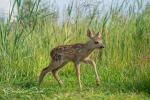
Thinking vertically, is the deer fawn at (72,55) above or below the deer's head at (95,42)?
below

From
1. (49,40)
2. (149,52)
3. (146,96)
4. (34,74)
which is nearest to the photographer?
(146,96)

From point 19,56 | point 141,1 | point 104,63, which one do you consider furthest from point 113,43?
point 19,56

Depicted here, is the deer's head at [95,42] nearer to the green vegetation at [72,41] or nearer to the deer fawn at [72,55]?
the deer fawn at [72,55]

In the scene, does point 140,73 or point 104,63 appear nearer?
point 140,73

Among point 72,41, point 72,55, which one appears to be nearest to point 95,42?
point 72,55

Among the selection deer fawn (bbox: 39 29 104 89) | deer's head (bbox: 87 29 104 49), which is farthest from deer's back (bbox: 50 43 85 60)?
deer's head (bbox: 87 29 104 49)

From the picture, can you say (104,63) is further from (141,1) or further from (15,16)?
(15,16)

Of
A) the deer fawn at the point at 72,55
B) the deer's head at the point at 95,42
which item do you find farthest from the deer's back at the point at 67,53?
the deer's head at the point at 95,42

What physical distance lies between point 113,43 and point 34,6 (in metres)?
3.25

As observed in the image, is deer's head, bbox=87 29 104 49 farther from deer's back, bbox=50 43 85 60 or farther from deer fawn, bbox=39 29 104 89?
deer's back, bbox=50 43 85 60

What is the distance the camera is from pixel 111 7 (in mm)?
11180

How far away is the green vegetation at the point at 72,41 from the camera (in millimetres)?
8102

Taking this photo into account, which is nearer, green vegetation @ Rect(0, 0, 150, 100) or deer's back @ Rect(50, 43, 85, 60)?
green vegetation @ Rect(0, 0, 150, 100)

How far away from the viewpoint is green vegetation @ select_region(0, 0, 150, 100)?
8102 mm
